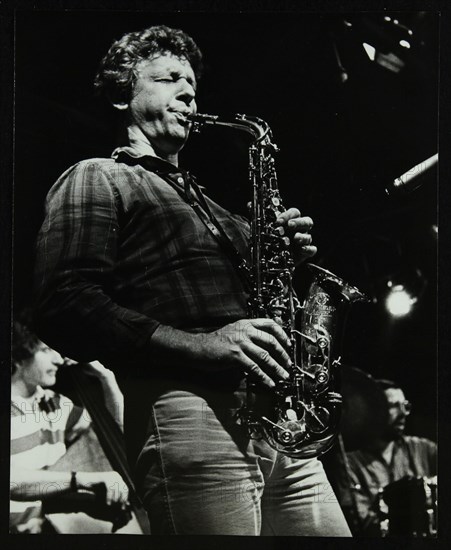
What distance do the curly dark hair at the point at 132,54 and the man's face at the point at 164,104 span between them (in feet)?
0.07

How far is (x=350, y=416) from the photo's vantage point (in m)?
1.93

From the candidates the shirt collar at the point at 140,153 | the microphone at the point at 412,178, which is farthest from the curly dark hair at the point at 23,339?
the microphone at the point at 412,178

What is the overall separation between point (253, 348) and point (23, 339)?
65 centimetres

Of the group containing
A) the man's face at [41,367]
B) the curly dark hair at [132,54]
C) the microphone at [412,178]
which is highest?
the curly dark hair at [132,54]

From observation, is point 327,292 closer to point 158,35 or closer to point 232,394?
point 232,394

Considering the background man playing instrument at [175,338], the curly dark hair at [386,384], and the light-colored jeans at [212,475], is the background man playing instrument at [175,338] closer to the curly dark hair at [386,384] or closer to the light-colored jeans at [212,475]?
the light-colored jeans at [212,475]

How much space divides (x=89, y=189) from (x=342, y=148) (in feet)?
2.39

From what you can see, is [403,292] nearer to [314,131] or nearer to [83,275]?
[314,131]

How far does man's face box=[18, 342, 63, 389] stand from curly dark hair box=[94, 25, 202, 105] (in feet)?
2.44

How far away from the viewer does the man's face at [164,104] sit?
1.97 metres

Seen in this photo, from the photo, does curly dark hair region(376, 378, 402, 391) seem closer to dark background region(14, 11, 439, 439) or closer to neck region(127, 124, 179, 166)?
dark background region(14, 11, 439, 439)

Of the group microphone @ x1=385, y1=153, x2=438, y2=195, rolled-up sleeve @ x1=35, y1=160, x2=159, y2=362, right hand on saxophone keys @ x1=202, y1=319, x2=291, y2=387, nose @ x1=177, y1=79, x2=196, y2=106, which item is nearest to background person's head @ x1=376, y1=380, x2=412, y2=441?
right hand on saxophone keys @ x1=202, y1=319, x2=291, y2=387

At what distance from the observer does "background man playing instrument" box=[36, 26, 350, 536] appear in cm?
190

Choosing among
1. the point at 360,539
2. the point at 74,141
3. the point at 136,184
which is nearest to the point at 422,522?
the point at 360,539
